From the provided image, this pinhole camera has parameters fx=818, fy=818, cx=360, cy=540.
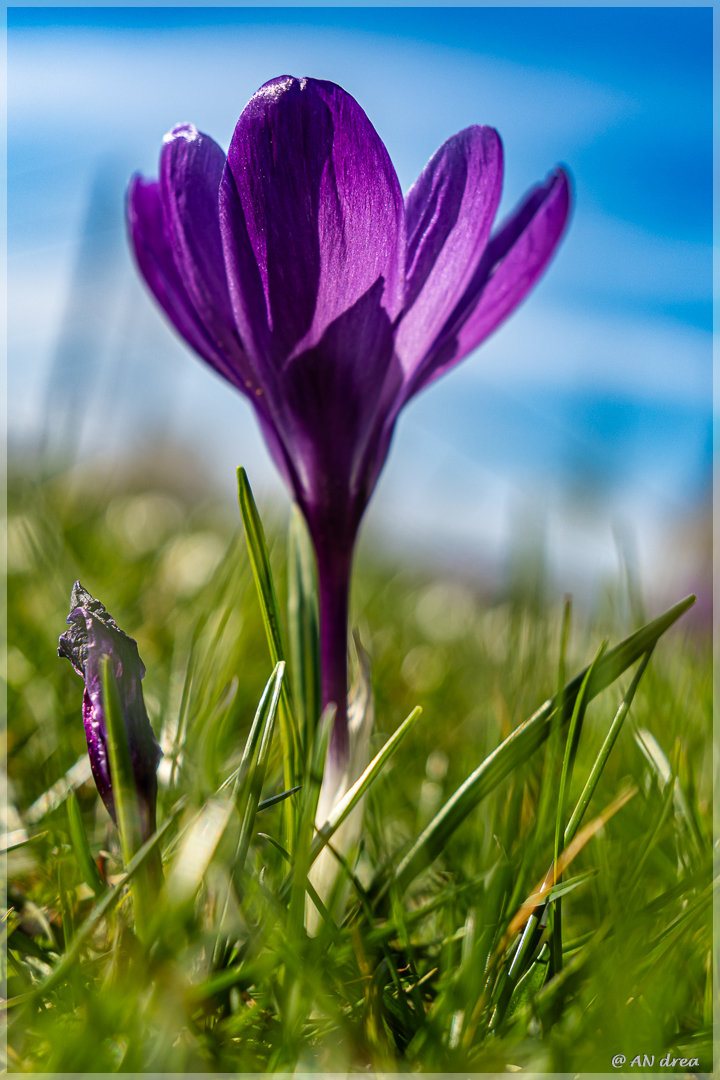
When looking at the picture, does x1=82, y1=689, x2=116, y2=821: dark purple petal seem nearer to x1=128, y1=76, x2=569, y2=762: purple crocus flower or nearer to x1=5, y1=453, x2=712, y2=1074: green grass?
x1=5, y1=453, x2=712, y2=1074: green grass

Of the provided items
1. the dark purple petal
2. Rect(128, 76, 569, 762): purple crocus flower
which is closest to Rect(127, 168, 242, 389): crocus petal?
Rect(128, 76, 569, 762): purple crocus flower

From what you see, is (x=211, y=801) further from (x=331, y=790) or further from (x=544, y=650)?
(x=544, y=650)

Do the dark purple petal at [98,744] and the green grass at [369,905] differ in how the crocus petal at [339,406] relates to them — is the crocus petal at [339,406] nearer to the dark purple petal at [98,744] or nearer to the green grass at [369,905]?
the green grass at [369,905]

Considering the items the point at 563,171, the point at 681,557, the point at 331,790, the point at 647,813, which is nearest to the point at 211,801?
the point at 331,790

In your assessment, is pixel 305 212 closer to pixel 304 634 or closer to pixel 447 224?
pixel 447 224

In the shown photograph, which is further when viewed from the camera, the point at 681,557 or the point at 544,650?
the point at 681,557

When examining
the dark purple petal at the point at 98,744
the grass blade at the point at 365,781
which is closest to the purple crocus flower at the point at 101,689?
the dark purple petal at the point at 98,744

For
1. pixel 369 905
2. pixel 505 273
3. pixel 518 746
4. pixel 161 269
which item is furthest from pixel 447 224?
pixel 369 905
